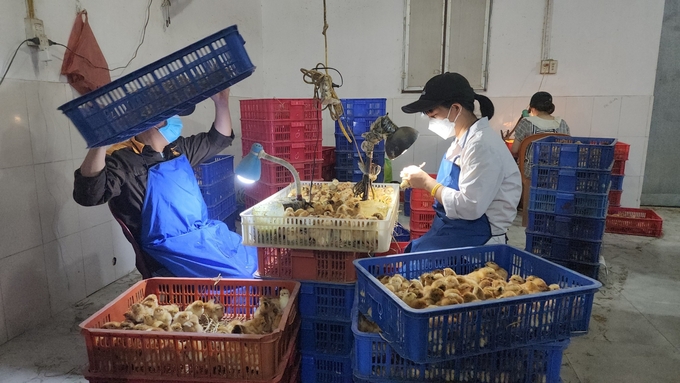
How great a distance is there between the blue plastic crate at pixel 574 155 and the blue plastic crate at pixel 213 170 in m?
2.55

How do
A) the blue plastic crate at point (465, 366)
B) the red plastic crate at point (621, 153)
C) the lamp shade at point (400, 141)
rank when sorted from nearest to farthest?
1. the blue plastic crate at point (465, 366)
2. the lamp shade at point (400, 141)
3. the red plastic crate at point (621, 153)

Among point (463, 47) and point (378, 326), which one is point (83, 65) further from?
point (463, 47)

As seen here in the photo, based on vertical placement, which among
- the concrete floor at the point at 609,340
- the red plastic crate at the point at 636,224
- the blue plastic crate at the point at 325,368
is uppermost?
the red plastic crate at the point at 636,224

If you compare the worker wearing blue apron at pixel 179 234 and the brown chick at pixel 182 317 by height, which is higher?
the worker wearing blue apron at pixel 179 234

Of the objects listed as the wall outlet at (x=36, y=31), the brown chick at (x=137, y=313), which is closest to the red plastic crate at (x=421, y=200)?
the brown chick at (x=137, y=313)

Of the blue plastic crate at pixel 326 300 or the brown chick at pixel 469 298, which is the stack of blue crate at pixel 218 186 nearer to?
the blue plastic crate at pixel 326 300

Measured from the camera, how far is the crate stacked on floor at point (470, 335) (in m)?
1.18

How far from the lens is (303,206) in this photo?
2.02 m

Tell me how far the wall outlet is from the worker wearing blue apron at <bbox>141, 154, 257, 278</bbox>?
45.6 inches

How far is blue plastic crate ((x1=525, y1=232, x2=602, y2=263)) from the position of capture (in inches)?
131

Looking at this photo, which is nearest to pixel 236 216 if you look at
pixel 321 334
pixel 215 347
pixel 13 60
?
pixel 13 60

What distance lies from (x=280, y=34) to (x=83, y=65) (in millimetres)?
3373

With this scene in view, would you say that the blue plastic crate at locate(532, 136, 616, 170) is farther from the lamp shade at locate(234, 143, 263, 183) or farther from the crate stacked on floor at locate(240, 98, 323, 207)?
the lamp shade at locate(234, 143, 263, 183)

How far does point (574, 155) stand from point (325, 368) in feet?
8.05
